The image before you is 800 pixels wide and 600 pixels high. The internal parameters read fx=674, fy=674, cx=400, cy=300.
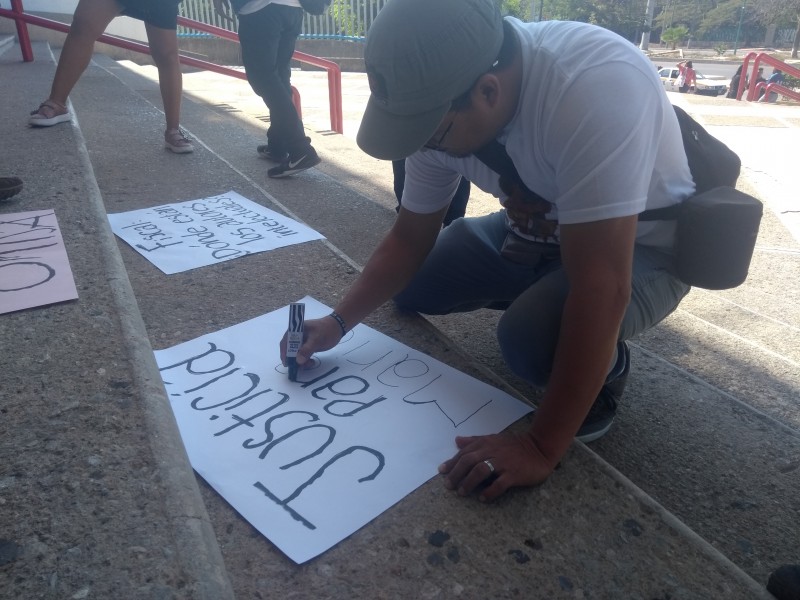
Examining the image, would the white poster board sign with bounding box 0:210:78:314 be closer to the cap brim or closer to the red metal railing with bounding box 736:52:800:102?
the cap brim

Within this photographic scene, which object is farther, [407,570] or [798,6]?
[798,6]

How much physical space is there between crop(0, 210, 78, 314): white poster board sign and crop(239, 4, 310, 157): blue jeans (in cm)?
173

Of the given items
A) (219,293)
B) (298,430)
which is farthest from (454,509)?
(219,293)

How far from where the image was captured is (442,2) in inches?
50.3

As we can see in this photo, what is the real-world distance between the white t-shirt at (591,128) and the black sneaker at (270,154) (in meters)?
2.67

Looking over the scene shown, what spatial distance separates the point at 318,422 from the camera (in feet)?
4.99

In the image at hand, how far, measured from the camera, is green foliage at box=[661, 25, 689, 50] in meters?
39.5

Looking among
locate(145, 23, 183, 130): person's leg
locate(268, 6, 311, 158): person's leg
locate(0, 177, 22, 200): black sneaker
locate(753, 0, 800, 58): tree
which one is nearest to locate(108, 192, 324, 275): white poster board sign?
locate(0, 177, 22, 200): black sneaker

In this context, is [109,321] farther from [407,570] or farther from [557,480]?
[557,480]

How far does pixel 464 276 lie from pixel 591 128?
824 millimetres

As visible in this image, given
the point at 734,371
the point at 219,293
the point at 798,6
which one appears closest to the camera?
the point at 219,293

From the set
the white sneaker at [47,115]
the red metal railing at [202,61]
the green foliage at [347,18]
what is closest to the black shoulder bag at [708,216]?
the white sneaker at [47,115]

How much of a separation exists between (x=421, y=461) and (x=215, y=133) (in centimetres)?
430

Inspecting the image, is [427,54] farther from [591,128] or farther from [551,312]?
[551,312]
